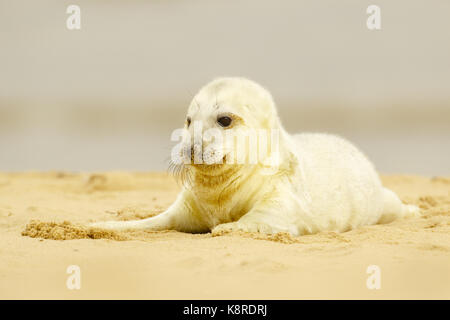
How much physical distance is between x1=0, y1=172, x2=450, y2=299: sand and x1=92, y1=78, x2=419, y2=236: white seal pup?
0.83 ft

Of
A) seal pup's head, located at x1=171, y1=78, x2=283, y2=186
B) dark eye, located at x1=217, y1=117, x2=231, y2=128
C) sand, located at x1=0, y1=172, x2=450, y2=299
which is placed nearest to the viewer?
sand, located at x1=0, y1=172, x2=450, y2=299

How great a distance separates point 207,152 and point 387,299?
81.8 inches

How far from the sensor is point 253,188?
228 inches

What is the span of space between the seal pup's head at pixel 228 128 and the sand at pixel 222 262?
58 cm

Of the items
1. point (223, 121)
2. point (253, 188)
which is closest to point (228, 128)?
point (223, 121)

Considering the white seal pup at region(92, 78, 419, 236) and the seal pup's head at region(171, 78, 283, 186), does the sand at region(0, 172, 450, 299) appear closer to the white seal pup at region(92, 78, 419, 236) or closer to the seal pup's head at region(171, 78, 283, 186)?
the white seal pup at region(92, 78, 419, 236)

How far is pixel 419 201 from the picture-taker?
8.73 meters

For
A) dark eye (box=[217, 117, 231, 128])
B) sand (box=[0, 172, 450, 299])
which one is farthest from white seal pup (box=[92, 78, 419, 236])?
sand (box=[0, 172, 450, 299])

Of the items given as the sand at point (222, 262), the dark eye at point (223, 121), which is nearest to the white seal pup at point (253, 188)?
the dark eye at point (223, 121)

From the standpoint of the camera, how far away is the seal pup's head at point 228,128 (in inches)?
211

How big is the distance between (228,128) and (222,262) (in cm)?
149

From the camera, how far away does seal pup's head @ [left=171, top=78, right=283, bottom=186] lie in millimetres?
5367

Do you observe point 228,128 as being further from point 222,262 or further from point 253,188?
point 222,262
